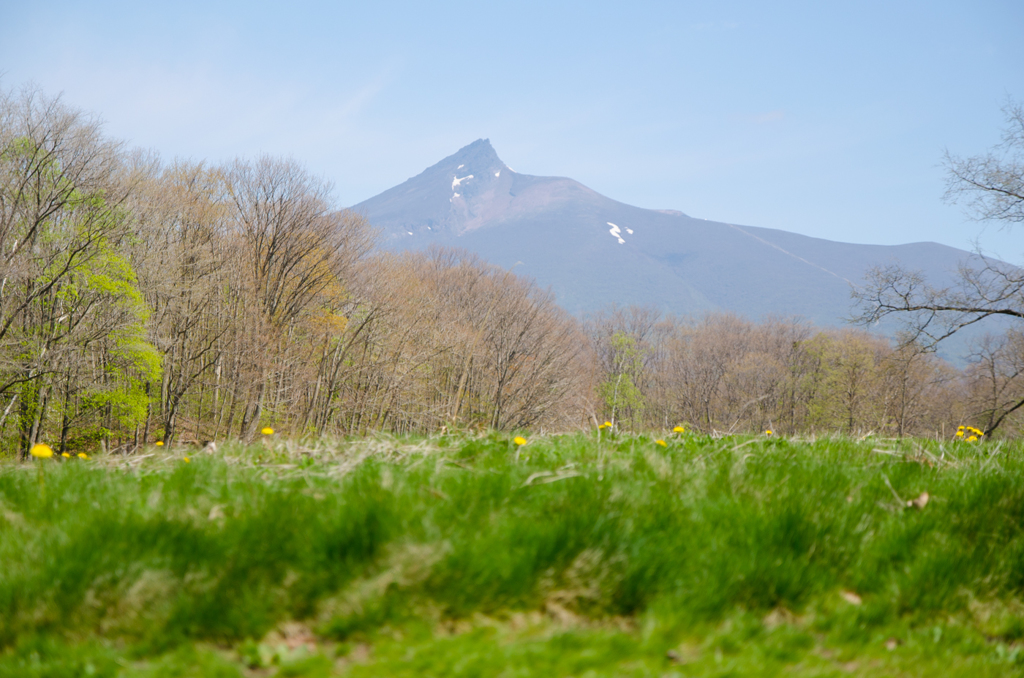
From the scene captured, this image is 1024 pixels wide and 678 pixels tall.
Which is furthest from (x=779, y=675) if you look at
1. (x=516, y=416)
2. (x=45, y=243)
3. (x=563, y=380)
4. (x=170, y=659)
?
(x=563, y=380)

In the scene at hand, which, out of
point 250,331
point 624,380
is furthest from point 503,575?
point 624,380

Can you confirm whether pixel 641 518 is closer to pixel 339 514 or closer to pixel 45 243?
pixel 339 514

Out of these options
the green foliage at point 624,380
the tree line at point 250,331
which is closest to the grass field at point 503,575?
the tree line at point 250,331

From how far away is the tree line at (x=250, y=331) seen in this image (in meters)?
23.8

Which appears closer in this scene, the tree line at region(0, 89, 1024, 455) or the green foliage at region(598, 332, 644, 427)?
the tree line at region(0, 89, 1024, 455)

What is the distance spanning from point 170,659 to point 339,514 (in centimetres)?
95

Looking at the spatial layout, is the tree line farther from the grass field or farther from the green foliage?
the green foliage

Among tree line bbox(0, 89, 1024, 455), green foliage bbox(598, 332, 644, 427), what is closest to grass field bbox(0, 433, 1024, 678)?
tree line bbox(0, 89, 1024, 455)

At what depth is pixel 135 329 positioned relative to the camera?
25.3 metres

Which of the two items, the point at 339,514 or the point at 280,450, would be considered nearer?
the point at 339,514

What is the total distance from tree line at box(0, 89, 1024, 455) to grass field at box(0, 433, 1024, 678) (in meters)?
3.39

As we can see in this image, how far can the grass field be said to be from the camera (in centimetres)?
251

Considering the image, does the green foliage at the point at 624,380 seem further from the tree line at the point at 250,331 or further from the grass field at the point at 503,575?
the grass field at the point at 503,575

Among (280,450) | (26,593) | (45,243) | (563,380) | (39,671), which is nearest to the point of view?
(39,671)
